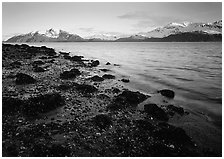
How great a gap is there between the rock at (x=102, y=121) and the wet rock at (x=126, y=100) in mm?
1827

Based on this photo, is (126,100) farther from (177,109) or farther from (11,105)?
(11,105)

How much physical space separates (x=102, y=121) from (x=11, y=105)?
18.2ft

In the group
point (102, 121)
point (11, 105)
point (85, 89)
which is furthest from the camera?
point (85, 89)

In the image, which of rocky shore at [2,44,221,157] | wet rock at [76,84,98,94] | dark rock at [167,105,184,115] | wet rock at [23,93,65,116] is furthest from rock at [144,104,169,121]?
wet rock at [23,93,65,116]

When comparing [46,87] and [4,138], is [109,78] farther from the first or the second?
[4,138]

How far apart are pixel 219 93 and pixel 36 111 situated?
15.7m

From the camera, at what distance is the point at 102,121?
1053 cm

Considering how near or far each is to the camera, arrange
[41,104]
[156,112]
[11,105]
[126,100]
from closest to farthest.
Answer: [11,105]
[41,104]
[156,112]
[126,100]

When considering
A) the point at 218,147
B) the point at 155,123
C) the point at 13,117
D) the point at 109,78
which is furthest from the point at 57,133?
the point at 109,78

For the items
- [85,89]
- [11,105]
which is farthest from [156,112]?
[11,105]

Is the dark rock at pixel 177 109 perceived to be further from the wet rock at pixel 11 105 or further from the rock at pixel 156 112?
the wet rock at pixel 11 105

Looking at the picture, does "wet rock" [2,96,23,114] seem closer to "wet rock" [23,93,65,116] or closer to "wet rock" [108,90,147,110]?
"wet rock" [23,93,65,116]

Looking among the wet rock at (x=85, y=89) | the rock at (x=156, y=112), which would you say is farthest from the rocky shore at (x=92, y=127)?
the wet rock at (x=85, y=89)

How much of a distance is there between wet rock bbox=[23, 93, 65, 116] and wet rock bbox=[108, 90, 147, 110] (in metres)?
3.38
